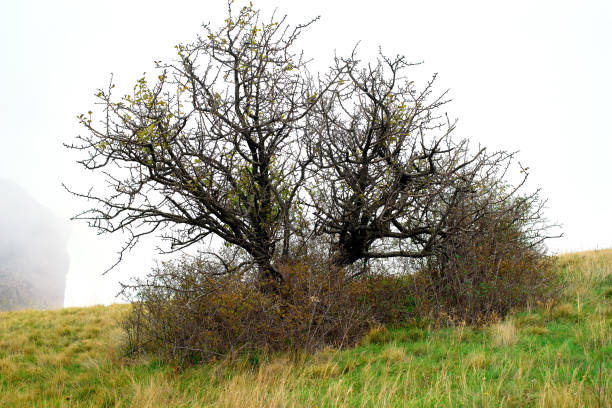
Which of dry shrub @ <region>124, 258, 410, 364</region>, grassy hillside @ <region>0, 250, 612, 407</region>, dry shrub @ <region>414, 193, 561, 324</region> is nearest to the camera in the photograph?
grassy hillside @ <region>0, 250, 612, 407</region>

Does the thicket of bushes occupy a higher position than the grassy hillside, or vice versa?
the thicket of bushes

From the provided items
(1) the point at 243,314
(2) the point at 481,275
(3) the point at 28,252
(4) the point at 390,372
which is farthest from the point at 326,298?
(3) the point at 28,252

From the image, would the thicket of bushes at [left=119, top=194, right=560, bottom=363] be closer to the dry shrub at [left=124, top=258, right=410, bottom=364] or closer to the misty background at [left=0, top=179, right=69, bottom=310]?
the dry shrub at [left=124, top=258, right=410, bottom=364]

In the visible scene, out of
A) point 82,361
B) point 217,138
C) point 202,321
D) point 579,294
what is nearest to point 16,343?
point 82,361

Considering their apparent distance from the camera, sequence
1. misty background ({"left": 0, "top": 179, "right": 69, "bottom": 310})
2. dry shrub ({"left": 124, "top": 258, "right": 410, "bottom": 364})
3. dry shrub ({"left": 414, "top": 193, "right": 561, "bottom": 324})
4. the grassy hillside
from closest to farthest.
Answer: the grassy hillside → dry shrub ({"left": 124, "top": 258, "right": 410, "bottom": 364}) → dry shrub ({"left": 414, "top": 193, "right": 561, "bottom": 324}) → misty background ({"left": 0, "top": 179, "right": 69, "bottom": 310})

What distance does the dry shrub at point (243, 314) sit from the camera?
6793 millimetres

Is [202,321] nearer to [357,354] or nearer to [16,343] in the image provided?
[357,354]

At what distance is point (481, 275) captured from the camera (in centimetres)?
841

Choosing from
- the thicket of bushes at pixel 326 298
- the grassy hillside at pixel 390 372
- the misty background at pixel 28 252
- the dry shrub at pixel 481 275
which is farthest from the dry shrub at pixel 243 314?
the misty background at pixel 28 252

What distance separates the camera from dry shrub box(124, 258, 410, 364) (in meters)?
6.79

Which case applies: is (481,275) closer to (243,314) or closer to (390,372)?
(390,372)

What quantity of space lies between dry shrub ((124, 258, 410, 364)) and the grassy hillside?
0.36 m

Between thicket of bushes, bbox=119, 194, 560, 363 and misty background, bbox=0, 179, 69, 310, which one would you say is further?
misty background, bbox=0, 179, 69, 310

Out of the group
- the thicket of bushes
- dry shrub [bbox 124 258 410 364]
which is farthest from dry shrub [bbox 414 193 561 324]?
dry shrub [bbox 124 258 410 364]
